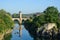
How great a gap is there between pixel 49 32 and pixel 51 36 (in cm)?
137

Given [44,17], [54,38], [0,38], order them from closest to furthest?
[0,38] → [54,38] → [44,17]

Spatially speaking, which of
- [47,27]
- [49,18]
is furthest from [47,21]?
[47,27]

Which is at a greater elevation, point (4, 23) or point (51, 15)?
point (51, 15)

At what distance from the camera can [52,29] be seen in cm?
6444

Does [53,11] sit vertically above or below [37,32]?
above

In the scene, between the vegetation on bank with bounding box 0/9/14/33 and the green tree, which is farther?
the green tree

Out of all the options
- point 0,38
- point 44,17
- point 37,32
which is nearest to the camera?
point 0,38

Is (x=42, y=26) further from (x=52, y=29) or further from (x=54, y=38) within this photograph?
(x=54, y=38)

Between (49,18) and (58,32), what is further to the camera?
(49,18)

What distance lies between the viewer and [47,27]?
6519 centimetres

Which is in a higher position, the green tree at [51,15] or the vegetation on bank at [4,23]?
the green tree at [51,15]

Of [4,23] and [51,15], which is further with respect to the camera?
[51,15]

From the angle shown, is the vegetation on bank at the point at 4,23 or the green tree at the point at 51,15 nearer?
the vegetation on bank at the point at 4,23

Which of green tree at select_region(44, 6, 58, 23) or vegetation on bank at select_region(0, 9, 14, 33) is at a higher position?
green tree at select_region(44, 6, 58, 23)
